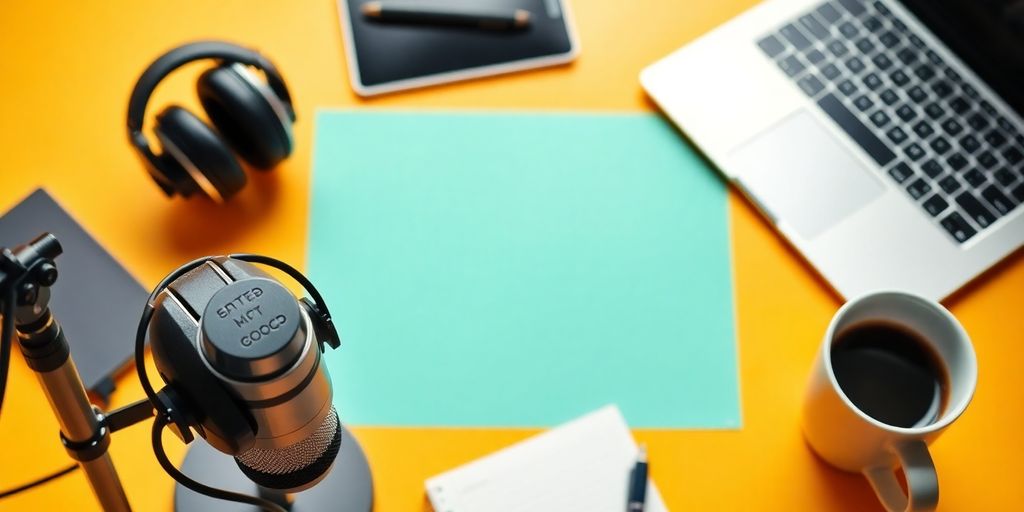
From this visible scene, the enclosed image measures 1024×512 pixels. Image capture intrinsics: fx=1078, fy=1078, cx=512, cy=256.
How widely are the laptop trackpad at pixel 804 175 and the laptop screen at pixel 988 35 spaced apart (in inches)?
6.1

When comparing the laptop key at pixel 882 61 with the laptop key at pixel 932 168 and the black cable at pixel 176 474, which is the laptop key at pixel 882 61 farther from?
the black cable at pixel 176 474

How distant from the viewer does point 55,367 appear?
22.3 inches

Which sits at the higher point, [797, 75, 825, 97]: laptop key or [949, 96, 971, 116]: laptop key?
[797, 75, 825, 97]: laptop key

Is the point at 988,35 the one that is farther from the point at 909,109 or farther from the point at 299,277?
the point at 299,277

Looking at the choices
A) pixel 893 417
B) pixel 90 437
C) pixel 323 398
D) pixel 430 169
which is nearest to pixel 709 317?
pixel 893 417

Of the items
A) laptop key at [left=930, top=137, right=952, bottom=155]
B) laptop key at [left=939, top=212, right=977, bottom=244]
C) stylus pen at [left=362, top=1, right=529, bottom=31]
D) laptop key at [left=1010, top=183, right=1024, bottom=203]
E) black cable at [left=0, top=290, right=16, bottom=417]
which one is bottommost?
laptop key at [left=939, top=212, right=977, bottom=244]

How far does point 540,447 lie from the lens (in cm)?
85

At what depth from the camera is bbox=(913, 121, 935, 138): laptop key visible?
96cm

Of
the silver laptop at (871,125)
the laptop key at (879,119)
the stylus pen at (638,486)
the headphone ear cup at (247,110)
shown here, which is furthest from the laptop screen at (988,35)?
the headphone ear cup at (247,110)

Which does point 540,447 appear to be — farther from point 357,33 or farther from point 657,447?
point 357,33

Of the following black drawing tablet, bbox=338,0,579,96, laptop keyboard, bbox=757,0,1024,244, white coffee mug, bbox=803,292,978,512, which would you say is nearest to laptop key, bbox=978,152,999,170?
laptop keyboard, bbox=757,0,1024,244

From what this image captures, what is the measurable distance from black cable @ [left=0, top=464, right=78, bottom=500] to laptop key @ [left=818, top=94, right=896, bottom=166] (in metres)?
0.71

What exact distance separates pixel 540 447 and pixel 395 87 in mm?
358

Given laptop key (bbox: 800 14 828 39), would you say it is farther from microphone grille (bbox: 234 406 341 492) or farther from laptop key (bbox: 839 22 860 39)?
microphone grille (bbox: 234 406 341 492)
